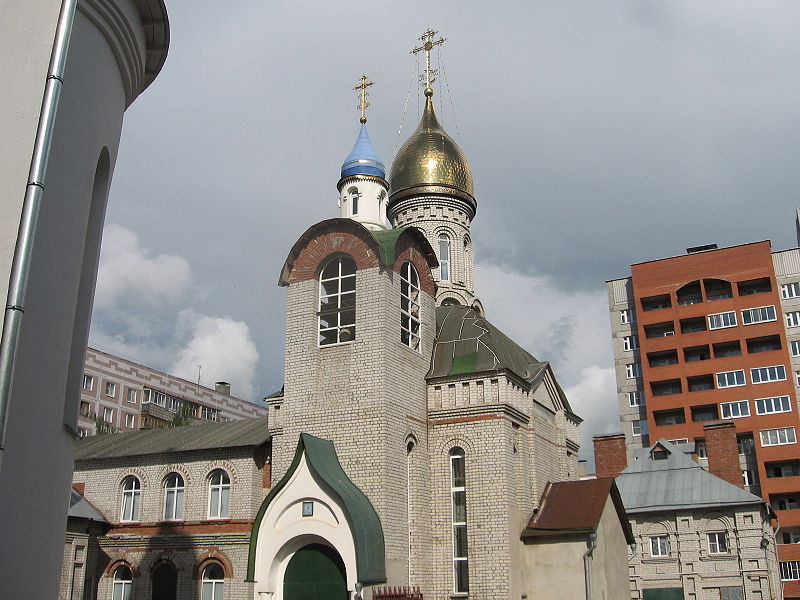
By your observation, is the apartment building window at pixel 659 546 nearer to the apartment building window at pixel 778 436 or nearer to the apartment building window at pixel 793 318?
the apartment building window at pixel 778 436

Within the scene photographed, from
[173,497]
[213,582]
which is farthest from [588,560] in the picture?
[173,497]

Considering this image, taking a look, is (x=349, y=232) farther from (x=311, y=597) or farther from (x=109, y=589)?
(x=109, y=589)

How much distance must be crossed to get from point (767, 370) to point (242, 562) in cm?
3316

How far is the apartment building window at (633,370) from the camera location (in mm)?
48438

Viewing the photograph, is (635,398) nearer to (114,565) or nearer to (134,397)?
(134,397)

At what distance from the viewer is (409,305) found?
19.1 meters

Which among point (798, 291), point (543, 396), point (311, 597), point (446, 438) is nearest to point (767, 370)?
point (798, 291)

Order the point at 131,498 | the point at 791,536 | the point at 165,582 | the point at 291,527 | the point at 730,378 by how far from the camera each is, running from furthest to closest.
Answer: the point at 730,378
the point at 791,536
the point at 131,498
the point at 165,582
the point at 291,527

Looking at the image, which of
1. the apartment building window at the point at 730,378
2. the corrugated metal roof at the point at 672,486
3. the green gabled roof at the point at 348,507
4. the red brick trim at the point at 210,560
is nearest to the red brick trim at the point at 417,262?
the green gabled roof at the point at 348,507

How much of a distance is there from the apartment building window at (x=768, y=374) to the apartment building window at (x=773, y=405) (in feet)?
3.41

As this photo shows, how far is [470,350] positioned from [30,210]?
14.0m

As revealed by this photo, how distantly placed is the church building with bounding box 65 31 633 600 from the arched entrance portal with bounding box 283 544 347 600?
0.10ft

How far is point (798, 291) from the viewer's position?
146ft

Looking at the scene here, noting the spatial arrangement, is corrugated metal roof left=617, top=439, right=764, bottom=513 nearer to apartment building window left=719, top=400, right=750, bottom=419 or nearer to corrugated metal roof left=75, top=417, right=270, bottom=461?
corrugated metal roof left=75, top=417, right=270, bottom=461
